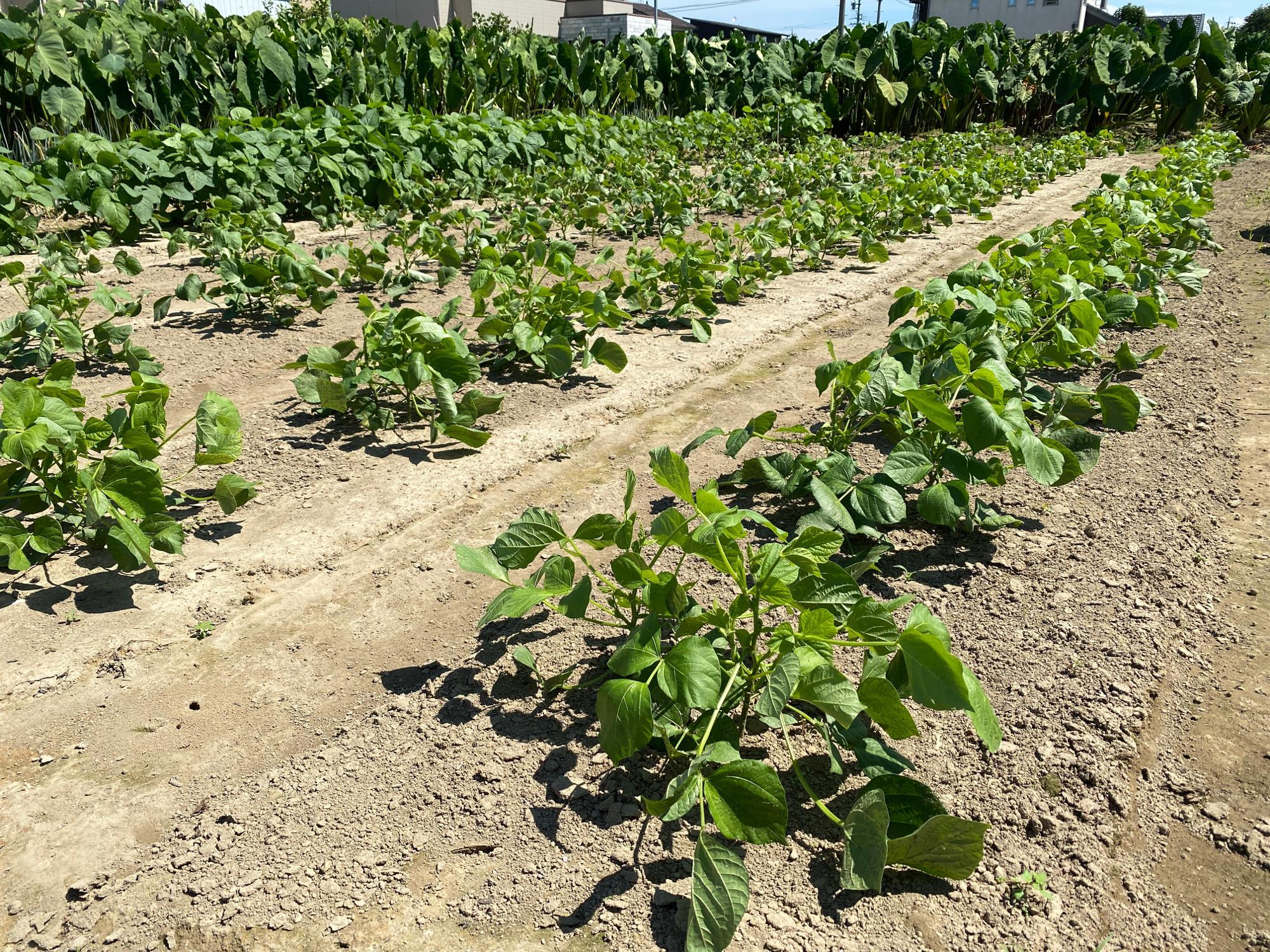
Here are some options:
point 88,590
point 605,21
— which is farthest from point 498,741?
point 605,21

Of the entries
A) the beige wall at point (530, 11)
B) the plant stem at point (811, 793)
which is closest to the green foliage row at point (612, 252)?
the plant stem at point (811, 793)

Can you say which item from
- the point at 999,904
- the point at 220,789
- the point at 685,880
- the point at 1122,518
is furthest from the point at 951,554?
the point at 220,789

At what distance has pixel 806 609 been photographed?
6.28 ft

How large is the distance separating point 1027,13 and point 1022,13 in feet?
1.23

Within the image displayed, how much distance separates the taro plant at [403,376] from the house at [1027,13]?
176ft

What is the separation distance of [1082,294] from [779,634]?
2745 mm

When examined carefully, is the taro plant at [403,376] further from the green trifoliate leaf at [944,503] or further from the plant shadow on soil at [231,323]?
the green trifoliate leaf at [944,503]

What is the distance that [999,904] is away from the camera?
169 centimetres

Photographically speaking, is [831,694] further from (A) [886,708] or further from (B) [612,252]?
(B) [612,252]

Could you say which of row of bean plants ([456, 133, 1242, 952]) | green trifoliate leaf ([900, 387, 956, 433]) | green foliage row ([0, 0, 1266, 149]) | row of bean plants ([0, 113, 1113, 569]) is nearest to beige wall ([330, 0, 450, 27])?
green foliage row ([0, 0, 1266, 149])

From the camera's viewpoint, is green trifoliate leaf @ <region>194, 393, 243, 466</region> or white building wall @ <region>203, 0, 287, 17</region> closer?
green trifoliate leaf @ <region>194, 393, 243, 466</region>

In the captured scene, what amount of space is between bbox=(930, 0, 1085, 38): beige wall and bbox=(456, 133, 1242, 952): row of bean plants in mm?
54983

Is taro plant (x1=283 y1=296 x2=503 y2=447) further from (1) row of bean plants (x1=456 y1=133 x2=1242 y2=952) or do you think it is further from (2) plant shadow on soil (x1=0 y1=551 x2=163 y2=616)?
(2) plant shadow on soil (x1=0 y1=551 x2=163 y2=616)

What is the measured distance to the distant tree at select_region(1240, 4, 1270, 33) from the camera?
62750 millimetres
